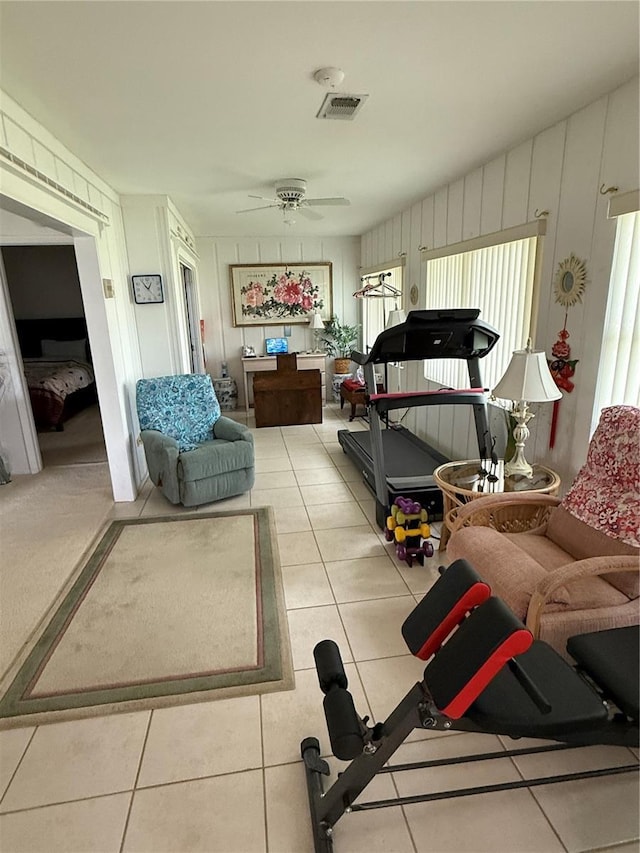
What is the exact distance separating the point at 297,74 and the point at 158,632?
261 cm

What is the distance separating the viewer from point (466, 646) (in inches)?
44.1

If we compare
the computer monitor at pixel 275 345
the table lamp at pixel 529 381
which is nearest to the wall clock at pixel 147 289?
the computer monitor at pixel 275 345

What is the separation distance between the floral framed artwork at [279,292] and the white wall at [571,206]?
133 inches

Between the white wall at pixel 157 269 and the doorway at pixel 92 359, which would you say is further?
the white wall at pixel 157 269

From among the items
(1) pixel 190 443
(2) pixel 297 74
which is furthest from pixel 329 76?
(1) pixel 190 443

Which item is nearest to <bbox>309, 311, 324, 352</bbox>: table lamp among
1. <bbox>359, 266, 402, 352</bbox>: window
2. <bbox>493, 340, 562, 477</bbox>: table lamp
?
<bbox>359, 266, 402, 352</bbox>: window

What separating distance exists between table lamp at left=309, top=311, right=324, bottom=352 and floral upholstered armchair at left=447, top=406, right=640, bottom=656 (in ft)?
15.8

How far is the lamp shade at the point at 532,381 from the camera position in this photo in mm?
2379

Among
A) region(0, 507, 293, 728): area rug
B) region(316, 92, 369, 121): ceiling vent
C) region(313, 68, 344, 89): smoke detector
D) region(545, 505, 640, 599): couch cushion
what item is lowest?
region(0, 507, 293, 728): area rug

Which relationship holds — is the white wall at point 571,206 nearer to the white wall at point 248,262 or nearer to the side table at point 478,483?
the side table at point 478,483

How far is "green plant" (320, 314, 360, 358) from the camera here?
269 inches

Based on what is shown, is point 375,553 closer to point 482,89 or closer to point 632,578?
point 632,578

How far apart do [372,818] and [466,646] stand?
0.78 m

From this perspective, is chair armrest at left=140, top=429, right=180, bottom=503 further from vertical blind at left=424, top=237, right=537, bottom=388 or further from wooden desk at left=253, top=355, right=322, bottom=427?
vertical blind at left=424, top=237, right=537, bottom=388
